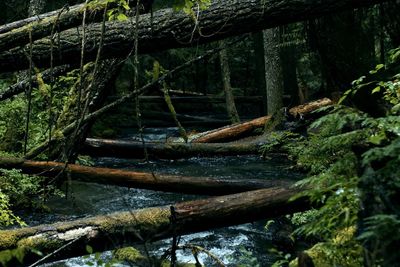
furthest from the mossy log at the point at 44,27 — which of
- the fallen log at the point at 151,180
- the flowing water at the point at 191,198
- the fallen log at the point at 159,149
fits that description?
the fallen log at the point at 159,149

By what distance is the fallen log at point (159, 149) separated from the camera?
10031 mm

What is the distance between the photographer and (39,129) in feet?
27.1

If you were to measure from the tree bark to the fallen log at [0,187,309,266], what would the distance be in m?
1.83

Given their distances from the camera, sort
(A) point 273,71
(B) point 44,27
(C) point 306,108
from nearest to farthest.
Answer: (B) point 44,27 < (C) point 306,108 < (A) point 273,71

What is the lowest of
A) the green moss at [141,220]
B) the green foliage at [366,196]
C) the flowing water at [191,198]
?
the flowing water at [191,198]

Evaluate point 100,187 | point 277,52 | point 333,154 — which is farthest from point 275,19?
point 277,52

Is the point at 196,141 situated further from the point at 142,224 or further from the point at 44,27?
the point at 142,224

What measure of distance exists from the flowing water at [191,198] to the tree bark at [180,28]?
144 cm

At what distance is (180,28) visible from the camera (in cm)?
500

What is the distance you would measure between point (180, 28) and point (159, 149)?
526 centimetres

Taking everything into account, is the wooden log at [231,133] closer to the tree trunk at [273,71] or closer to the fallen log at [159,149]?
the fallen log at [159,149]

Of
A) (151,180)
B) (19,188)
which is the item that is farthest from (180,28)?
(19,188)

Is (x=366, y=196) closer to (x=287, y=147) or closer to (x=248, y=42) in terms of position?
(x=287, y=147)

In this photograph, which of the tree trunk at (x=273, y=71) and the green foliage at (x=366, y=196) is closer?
the green foliage at (x=366, y=196)
